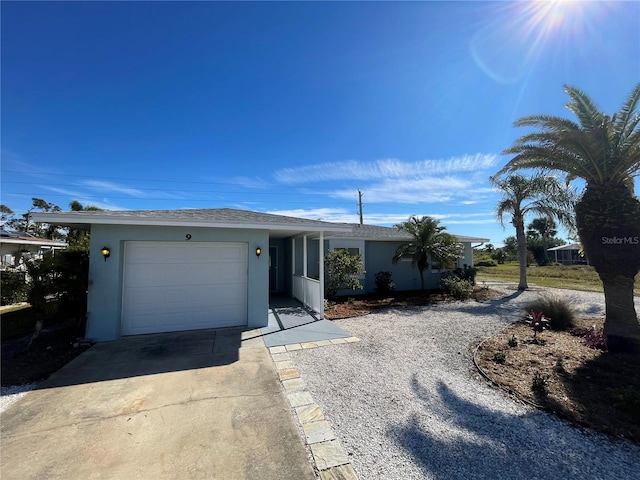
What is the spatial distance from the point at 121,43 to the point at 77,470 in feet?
29.1

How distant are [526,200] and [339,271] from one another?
1153cm

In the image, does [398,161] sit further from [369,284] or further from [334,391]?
[334,391]

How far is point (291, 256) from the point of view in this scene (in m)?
12.2

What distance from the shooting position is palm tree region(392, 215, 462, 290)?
12.3m

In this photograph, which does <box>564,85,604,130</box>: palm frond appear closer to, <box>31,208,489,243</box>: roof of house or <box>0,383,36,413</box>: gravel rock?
<box>31,208,489,243</box>: roof of house

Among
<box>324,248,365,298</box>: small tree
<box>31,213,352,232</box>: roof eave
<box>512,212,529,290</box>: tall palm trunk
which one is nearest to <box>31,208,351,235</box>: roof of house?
<box>31,213,352,232</box>: roof eave

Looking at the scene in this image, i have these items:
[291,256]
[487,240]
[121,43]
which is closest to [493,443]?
[291,256]

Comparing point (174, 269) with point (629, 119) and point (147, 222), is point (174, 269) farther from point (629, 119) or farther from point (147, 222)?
point (629, 119)

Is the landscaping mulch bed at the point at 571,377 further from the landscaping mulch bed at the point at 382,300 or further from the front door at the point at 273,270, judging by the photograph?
the front door at the point at 273,270

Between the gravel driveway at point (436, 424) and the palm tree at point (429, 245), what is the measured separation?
6819 mm

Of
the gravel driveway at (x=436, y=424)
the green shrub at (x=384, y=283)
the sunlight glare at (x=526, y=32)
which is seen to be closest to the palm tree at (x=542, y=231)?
the green shrub at (x=384, y=283)

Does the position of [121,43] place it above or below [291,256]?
above

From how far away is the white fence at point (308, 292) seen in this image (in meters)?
8.48

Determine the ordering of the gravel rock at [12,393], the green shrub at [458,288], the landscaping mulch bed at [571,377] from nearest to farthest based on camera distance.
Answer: the landscaping mulch bed at [571,377]
the gravel rock at [12,393]
the green shrub at [458,288]
